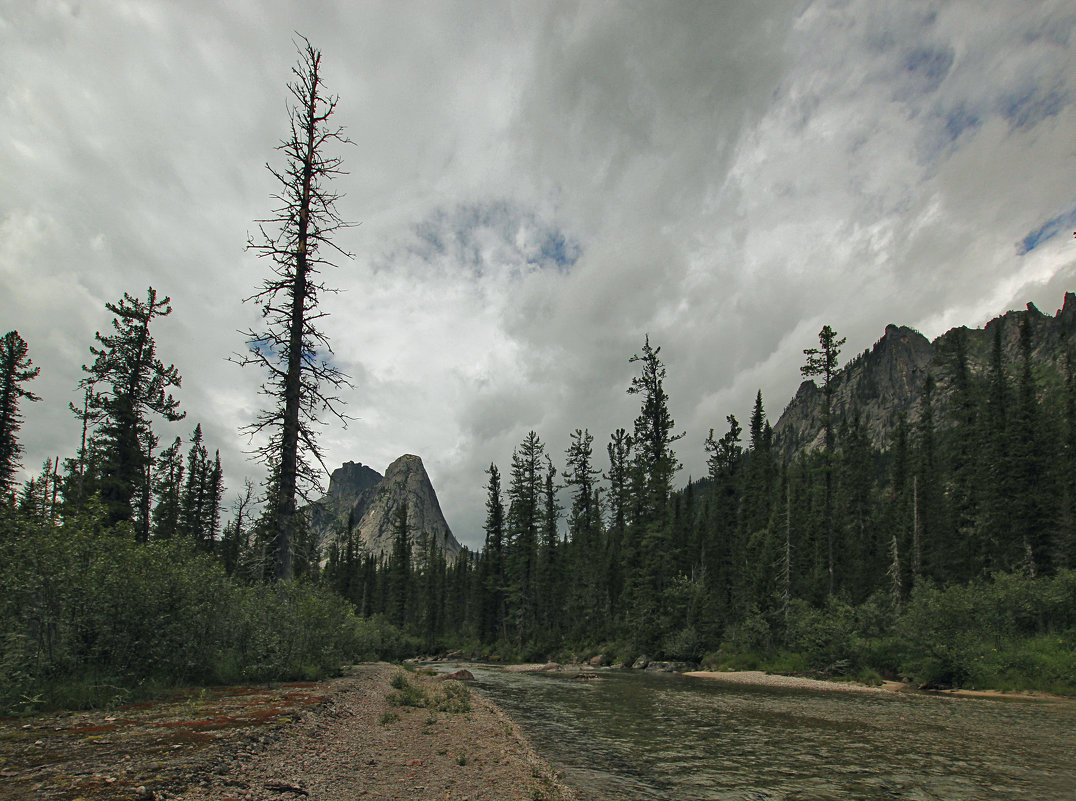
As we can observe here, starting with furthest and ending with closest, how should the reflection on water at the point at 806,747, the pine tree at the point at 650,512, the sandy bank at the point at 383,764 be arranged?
the pine tree at the point at 650,512 < the reflection on water at the point at 806,747 < the sandy bank at the point at 383,764

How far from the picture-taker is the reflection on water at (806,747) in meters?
8.99

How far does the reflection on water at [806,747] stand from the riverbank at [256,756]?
2.00m

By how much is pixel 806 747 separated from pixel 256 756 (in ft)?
38.5

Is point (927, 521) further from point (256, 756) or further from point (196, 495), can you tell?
point (196, 495)

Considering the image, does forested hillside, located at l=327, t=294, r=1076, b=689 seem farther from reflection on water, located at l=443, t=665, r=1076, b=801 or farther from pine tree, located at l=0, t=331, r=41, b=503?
pine tree, located at l=0, t=331, r=41, b=503

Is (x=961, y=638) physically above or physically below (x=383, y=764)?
below

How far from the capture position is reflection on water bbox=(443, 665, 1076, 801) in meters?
8.99

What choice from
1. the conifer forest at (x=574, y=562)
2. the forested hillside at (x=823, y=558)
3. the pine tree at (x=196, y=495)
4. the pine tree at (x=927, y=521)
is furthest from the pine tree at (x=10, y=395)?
the pine tree at (x=927, y=521)

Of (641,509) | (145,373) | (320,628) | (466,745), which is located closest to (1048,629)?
(641,509)

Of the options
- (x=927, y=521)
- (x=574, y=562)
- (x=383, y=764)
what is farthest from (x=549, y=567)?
(x=383, y=764)

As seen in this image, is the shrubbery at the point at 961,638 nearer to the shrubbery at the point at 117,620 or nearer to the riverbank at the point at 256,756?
the riverbank at the point at 256,756

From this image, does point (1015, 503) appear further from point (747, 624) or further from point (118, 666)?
point (118, 666)

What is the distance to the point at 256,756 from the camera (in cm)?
714

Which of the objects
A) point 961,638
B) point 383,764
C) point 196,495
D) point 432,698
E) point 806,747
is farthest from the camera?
point 196,495
